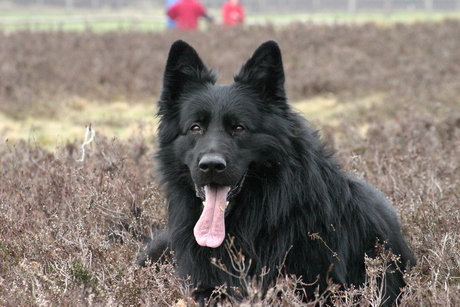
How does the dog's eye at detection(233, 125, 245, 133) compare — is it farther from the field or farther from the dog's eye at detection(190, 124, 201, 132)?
the field

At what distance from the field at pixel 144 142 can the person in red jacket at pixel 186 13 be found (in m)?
3.68

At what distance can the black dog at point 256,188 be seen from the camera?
147 inches

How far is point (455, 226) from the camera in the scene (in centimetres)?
418

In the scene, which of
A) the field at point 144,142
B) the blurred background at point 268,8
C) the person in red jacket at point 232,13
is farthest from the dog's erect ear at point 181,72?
the blurred background at point 268,8

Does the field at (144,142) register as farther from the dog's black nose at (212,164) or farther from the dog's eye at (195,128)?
the dog's eye at (195,128)

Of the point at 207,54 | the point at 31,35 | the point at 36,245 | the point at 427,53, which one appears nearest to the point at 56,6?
the point at 31,35

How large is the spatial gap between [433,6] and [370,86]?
135 feet

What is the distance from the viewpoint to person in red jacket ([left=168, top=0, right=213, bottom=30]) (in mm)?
22938

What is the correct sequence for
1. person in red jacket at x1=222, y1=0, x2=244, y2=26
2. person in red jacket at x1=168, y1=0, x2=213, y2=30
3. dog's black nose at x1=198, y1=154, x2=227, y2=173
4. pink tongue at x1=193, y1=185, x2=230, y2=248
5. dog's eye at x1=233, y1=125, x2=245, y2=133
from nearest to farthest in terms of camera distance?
dog's black nose at x1=198, y1=154, x2=227, y2=173, pink tongue at x1=193, y1=185, x2=230, y2=248, dog's eye at x1=233, y1=125, x2=245, y2=133, person in red jacket at x1=168, y1=0, x2=213, y2=30, person in red jacket at x1=222, y1=0, x2=244, y2=26

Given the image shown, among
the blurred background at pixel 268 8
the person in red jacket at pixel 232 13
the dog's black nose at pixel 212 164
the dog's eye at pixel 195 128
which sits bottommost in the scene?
the blurred background at pixel 268 8

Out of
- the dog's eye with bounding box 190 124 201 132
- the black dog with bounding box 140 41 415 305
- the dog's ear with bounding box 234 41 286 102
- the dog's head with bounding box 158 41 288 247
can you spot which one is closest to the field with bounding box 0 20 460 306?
the black dog with bounding box 140 41 415 305

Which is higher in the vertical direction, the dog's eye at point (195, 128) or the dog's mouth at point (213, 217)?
the dog's eye at point (195, 128)

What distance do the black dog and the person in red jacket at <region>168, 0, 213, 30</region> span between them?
19.5 m

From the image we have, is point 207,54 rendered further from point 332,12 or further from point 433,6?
point 433,6
